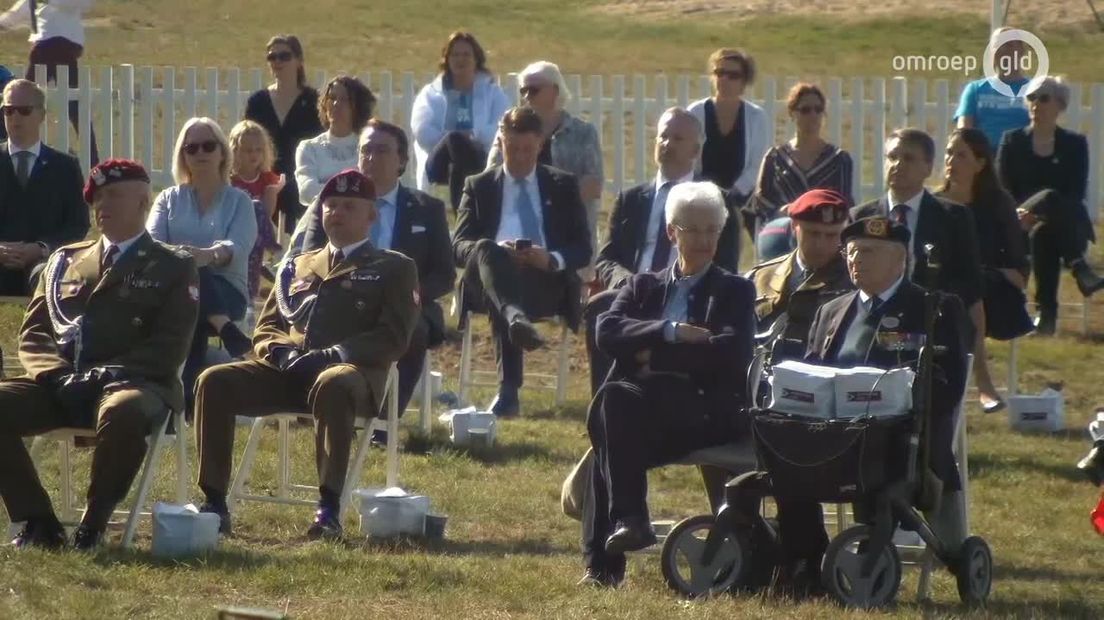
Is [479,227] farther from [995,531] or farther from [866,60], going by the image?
[866,60]

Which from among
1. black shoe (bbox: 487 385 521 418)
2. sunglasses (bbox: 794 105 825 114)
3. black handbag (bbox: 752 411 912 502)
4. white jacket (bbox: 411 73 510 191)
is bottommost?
black shoe (bbox: 487 385 521 418)

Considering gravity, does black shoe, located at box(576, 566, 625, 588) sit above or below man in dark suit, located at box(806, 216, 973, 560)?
below

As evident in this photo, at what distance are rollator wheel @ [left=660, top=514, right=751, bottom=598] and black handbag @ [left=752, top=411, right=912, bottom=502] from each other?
0.27 metres

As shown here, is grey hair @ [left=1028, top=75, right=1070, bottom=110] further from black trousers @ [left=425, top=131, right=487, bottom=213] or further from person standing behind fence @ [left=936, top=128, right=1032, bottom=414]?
black trousers @ [left=425, top=131, right=487, bottom=213]

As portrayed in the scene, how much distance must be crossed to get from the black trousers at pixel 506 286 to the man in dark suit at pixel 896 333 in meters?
3.19

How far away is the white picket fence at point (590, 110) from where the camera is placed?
51.8 ft

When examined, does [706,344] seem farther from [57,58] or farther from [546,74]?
[57,58]

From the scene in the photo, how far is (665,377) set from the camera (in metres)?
6.85

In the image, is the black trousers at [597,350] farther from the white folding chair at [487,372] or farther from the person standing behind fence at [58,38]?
the person standing behind fence at [58,38]

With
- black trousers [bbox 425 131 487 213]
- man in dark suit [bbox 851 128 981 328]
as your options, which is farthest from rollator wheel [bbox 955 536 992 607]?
black trousers [bbox 425 131 487 213]

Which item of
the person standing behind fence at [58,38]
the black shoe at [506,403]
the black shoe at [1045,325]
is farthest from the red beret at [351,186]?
the person standing behind fence at [58,38]

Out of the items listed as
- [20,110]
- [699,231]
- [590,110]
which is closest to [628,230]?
[699,231]

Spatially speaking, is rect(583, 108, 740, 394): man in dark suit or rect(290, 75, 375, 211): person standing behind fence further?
rect(290, 75, 375, 211): person standing behind fence

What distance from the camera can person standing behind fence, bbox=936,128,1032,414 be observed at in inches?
373
